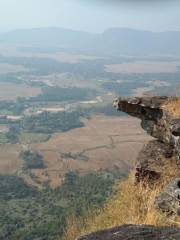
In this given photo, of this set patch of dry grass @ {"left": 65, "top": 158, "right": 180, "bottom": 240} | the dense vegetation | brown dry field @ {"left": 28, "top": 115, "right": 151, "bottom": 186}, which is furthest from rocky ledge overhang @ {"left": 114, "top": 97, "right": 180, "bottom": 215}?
brown dry field @ {"left": 28, "top": 115, "right": 151, "bottom": 186}

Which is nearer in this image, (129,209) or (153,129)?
(129,209)

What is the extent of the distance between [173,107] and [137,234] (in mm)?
6912

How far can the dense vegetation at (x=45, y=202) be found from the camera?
53938 millimetres

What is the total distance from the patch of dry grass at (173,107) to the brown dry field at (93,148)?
76.0m

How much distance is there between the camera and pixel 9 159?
11012 cm

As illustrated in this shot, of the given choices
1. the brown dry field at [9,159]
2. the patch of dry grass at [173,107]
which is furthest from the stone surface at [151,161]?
the brown dry field at [9,159]

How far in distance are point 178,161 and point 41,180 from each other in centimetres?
8101

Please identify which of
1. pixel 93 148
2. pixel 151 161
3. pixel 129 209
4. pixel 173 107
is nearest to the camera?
pixel 129 209

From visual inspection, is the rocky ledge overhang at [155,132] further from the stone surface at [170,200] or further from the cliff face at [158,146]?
the stone surface at [170,200]

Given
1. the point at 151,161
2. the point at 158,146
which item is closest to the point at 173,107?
the point at 158,146

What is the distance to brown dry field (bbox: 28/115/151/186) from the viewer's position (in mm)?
102113

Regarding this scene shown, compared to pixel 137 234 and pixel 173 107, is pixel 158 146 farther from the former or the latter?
pixel 137 234

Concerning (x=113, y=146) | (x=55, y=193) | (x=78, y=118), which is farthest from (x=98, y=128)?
(x=55, y=193)

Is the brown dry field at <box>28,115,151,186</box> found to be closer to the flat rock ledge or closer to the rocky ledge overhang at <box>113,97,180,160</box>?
the rocky ledge overhang at <box>113,97,180,160</box>
